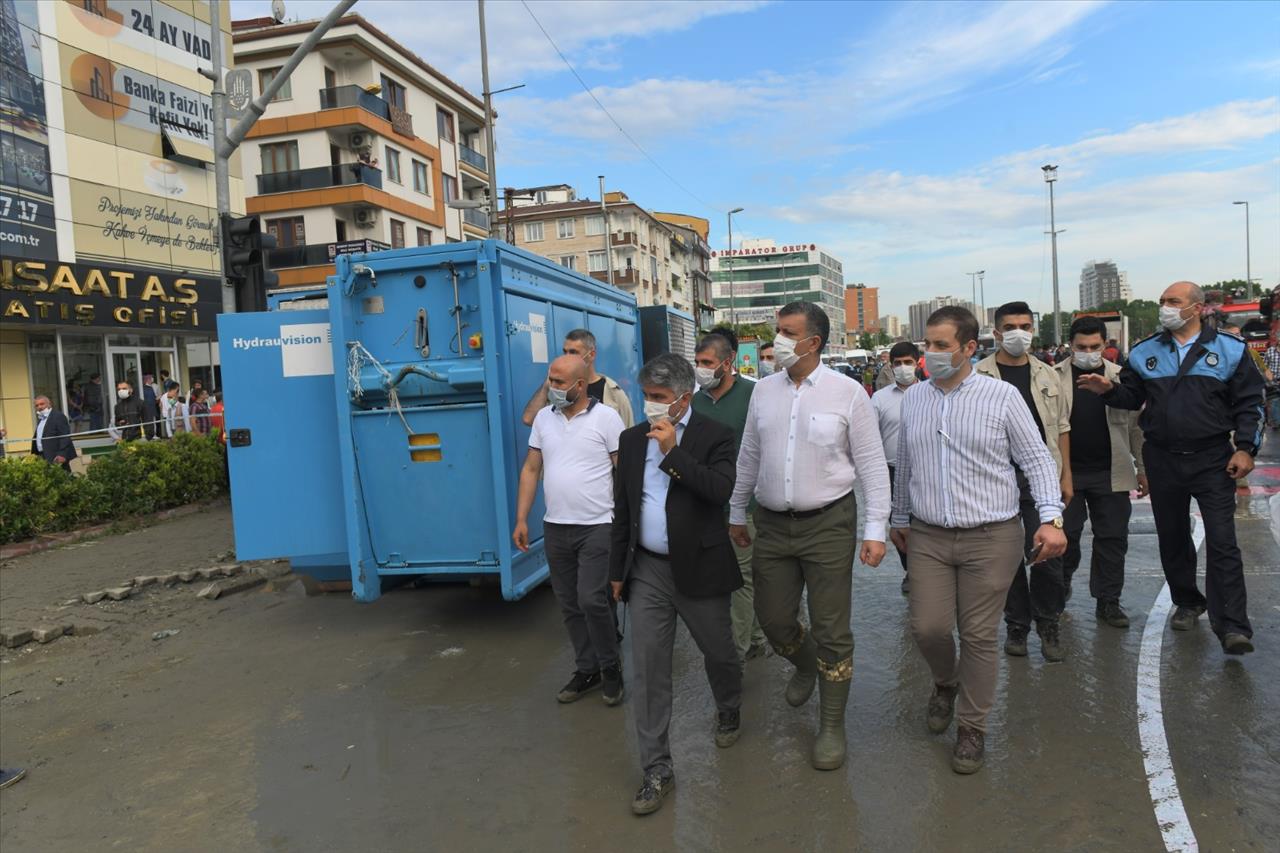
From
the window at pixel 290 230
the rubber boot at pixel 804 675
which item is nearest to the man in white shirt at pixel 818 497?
the rubber boot at pixel 804 675

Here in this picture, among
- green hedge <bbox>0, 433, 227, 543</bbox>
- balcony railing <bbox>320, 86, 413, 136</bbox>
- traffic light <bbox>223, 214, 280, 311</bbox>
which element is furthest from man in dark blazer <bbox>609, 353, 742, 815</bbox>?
balcony railing <bbox>320, 86, 413, 136</bbox>

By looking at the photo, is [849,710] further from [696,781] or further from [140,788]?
[140,788]

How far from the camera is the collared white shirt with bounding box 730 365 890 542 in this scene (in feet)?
12.4

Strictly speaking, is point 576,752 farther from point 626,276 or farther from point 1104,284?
point 1104,284

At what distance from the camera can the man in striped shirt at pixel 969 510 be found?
12.1 ft

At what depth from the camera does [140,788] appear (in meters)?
4.08

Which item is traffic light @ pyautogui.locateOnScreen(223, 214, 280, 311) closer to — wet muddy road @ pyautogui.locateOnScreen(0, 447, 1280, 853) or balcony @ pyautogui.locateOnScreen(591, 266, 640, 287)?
wet muddy road @ pyautogui.locateOnScreen(0, 447, 1280, 853)

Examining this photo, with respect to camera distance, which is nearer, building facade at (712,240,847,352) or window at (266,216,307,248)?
window at (266,216,307,248)

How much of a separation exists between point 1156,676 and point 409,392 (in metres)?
4.56

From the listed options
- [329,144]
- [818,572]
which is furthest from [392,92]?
[818,572]

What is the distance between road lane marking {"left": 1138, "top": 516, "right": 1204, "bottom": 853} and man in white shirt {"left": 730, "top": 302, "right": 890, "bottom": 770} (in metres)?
1.21

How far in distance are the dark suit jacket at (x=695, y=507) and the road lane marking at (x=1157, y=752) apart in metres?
1.78

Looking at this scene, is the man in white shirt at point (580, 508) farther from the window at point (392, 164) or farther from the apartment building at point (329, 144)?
the window at point (392, 164)

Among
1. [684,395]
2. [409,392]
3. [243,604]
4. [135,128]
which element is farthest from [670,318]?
[135,128]
